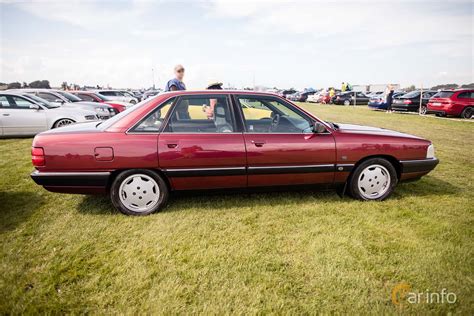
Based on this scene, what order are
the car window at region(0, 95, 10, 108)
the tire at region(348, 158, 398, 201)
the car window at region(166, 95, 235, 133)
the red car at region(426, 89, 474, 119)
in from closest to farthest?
the car window at region(166, 95, 235, 133) < the tire at region(348, 158, 398, 201) < the car window at region(0, 95, 10, 108) < the red car at region(426, 89, 474, 119)

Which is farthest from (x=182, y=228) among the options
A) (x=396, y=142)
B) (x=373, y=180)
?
(x=396, y=142)

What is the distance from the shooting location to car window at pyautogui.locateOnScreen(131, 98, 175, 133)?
10.3 feet

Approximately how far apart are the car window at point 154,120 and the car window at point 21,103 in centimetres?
660

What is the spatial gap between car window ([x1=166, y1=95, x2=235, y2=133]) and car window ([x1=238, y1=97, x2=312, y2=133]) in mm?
216

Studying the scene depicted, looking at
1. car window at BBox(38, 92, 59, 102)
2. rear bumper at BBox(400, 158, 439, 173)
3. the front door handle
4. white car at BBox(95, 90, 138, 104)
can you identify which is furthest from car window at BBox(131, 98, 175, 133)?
white car at BBox(95, 90, 138, 104)

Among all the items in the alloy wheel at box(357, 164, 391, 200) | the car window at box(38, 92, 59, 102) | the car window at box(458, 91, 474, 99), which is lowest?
the alloy wheel at box(357, 164, 391, 200)

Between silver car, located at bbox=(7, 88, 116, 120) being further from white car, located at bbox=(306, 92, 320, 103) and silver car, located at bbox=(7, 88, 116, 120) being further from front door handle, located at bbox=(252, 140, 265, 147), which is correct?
white car, located at bbox=(306, 92, 320, 103)

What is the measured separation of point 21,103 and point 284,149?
26.6 feet

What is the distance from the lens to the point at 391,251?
2.57 metres

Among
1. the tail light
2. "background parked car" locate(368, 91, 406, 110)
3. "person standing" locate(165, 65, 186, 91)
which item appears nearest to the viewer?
the tail light

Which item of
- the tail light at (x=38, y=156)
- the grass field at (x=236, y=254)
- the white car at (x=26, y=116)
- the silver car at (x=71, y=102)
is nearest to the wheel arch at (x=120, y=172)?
the grass field at (x=236, y=254)

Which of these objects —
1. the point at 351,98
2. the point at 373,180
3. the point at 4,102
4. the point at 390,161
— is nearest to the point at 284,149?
the point at 373,180

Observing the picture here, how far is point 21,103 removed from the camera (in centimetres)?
774

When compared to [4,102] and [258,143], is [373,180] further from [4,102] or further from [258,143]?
[4,102]
